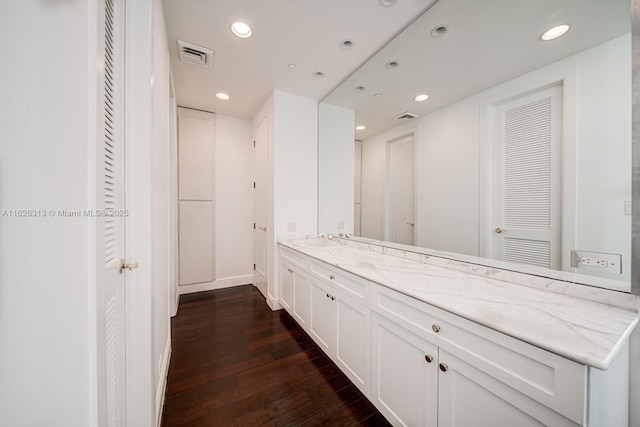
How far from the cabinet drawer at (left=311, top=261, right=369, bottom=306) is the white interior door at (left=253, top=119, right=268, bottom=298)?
4.40 ft

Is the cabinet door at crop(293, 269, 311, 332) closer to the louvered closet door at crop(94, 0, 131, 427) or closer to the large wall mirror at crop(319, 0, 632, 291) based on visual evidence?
the large wall mirror at crop(319, 0, 632, 291)

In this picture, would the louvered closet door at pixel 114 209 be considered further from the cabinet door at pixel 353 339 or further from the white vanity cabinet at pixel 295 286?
Result: the white vanity cabinet at pixel 295 286

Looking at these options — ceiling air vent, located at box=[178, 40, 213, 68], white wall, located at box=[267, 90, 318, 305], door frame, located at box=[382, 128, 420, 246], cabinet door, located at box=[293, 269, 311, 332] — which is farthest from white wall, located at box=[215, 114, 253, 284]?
door frame, located at box=[382, 128, 420, 246]

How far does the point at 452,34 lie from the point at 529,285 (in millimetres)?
1706

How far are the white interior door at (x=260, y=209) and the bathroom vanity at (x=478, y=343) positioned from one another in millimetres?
1664

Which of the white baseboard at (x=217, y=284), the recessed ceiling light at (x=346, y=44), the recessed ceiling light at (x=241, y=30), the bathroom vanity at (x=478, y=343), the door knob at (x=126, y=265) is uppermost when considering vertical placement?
the recessed ceiling light at (x=346, y=44)

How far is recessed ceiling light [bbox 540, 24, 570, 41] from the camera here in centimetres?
110

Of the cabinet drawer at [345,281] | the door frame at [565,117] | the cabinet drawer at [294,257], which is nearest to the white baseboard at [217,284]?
the cabinet drawer at [294,257]

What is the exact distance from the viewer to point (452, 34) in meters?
1.55

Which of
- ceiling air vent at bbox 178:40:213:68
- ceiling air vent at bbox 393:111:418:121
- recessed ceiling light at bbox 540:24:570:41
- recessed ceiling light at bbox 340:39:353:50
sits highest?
recessed ceiling light at bbox 340:39:353:50

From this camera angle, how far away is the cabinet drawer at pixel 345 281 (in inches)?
53.3

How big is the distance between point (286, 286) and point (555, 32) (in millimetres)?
2776

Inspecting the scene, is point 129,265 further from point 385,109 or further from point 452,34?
point 452,34

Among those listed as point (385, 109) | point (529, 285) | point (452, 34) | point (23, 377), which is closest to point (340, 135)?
point (385, 109)
